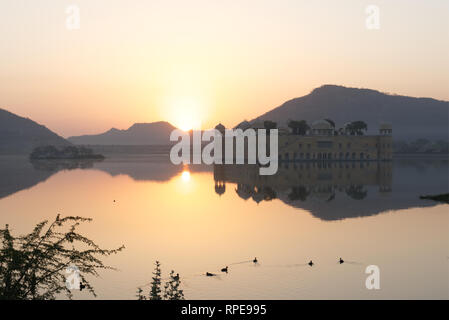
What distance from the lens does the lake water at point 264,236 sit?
21078 mm

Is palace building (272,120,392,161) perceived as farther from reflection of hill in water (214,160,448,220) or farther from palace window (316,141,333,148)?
reflection of hill in water (214,160,448,220)

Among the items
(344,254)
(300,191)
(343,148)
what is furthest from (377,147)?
(344,254)

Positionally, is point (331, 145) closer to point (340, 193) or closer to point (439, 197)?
point (340, 193)

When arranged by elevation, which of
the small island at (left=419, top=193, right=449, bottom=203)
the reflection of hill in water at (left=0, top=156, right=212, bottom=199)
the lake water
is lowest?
the lake water

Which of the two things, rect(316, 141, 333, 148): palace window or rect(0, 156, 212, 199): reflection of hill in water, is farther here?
rect(316, 141, 333, 148): palace window

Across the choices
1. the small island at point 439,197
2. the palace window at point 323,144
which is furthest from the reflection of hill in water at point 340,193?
the palace window at point 323,144

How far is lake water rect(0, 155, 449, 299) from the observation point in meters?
21.1

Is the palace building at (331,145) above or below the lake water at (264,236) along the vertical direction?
above

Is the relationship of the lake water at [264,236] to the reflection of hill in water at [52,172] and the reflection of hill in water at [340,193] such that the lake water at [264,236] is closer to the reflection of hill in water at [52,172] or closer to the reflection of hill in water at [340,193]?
the reflection of hill in water at [340,193]

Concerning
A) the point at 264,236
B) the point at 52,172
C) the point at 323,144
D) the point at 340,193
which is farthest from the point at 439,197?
the point at 323,144

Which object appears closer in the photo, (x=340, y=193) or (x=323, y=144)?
(x=340, y=193)

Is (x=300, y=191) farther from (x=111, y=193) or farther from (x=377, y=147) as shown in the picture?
(x=377, y=147)

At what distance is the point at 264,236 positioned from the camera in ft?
105

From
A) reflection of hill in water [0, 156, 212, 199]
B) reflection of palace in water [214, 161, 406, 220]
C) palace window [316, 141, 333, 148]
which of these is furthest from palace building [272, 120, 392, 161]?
reflection of palace in water [214, 161, 406, 220]
